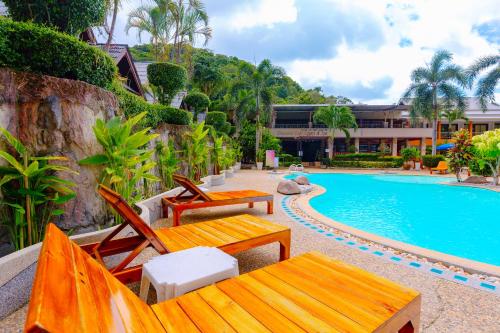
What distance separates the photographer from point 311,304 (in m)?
1.72

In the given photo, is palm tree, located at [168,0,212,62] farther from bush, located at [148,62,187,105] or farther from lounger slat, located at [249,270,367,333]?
lounger slat, located at [249,270,367,333]

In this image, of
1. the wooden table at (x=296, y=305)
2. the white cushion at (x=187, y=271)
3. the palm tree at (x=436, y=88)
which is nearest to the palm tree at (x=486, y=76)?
the palm tree at (x=436, y=88)

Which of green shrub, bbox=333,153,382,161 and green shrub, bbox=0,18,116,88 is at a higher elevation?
green shrub, bbox=0,18,116,88

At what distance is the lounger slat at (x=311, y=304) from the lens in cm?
152

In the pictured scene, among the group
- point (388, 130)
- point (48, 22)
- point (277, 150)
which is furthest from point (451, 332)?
point (388, 130)

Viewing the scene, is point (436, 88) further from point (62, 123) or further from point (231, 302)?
point (231, 302)

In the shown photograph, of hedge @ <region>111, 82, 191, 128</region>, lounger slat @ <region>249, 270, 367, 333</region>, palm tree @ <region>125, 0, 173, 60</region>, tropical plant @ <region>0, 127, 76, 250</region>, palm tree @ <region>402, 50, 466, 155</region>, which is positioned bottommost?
lounger slat @ <region>249, 270, 367, 333</region>

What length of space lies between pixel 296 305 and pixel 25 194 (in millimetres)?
2959

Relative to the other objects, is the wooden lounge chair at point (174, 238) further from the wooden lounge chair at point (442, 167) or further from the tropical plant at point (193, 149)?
the wooden lounge chair at point (442, 167)

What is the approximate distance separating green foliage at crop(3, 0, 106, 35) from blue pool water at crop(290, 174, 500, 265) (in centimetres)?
666

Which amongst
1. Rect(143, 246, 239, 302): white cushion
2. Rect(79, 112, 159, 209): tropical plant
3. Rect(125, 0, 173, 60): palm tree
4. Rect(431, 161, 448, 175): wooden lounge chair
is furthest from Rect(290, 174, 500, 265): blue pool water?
Rect(125, 0, 173, 60): palm tree

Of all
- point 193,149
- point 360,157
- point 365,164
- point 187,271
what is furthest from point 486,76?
point 187,271

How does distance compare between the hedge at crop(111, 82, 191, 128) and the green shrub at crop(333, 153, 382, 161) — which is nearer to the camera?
the hedge at crop(111, 82, 191, 128)

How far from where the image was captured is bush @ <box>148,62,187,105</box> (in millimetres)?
8703
